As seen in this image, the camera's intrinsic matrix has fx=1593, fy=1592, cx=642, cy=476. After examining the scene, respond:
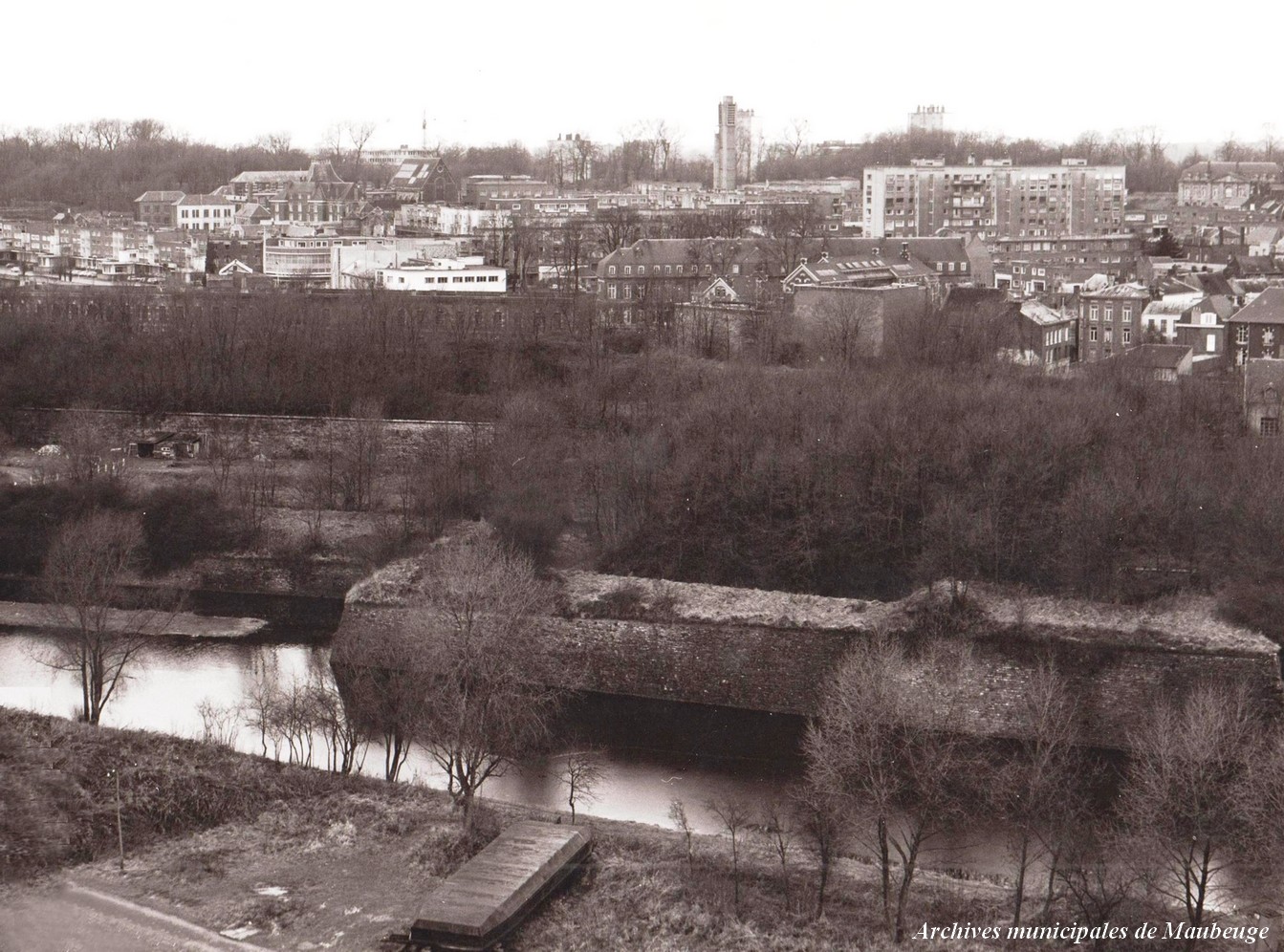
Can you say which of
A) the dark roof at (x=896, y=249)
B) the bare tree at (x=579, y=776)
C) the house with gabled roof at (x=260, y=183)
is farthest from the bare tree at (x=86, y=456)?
the house with gabled roof at (x=260, y=183)

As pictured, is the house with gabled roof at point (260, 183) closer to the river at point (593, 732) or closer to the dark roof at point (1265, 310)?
the dark roof at point (1265, 310)

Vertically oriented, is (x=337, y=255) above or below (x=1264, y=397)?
above

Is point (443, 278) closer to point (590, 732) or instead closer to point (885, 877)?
point (590, 732)

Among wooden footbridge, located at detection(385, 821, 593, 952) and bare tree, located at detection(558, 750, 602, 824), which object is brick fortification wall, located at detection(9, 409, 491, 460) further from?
wooden footbridge, located at detection(385, 821, 593, 952)

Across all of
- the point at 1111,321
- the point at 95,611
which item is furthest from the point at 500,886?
the point at 1111,321

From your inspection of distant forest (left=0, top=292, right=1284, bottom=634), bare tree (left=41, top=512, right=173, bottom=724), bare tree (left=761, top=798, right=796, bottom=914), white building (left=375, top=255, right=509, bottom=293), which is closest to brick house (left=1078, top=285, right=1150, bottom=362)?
distant forest (left=0, top=292, right=1284, bottom=634)
